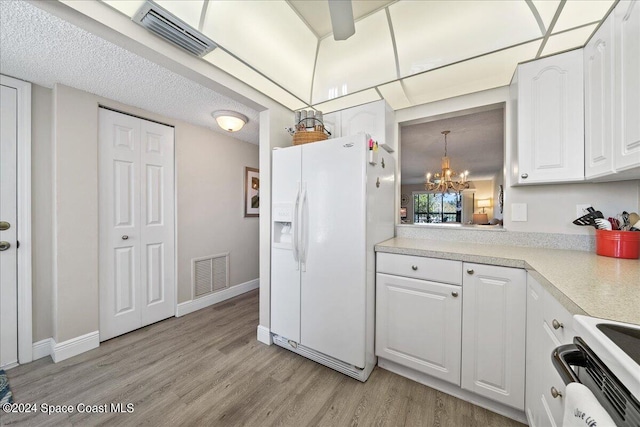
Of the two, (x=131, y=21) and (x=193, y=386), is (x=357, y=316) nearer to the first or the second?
(x=193, y=386)

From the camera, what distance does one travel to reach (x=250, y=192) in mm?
3549

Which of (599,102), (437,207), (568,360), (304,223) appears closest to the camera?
(568,360)

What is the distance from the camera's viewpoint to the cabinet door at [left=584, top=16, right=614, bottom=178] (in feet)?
3.91

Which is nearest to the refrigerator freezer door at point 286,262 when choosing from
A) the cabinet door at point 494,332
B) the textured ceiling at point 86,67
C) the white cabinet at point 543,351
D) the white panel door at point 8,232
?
the textured ceiling at point 86,67

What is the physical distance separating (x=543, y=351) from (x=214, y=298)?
10.3 ft

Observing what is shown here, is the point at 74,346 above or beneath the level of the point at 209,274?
beneath

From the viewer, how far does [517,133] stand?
1.62 m

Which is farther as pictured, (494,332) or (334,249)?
(334,249)

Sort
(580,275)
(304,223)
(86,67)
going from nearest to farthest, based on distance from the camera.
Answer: (580,275) < (86,67) < (304,223)

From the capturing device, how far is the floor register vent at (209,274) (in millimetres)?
2867

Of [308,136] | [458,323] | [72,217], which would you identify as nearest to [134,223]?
[72,217]

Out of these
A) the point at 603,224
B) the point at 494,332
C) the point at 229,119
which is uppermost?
the point at 229,119

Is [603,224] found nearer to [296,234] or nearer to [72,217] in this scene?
[296,234]

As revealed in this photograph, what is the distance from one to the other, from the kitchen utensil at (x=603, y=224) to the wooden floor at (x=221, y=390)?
126 cm
